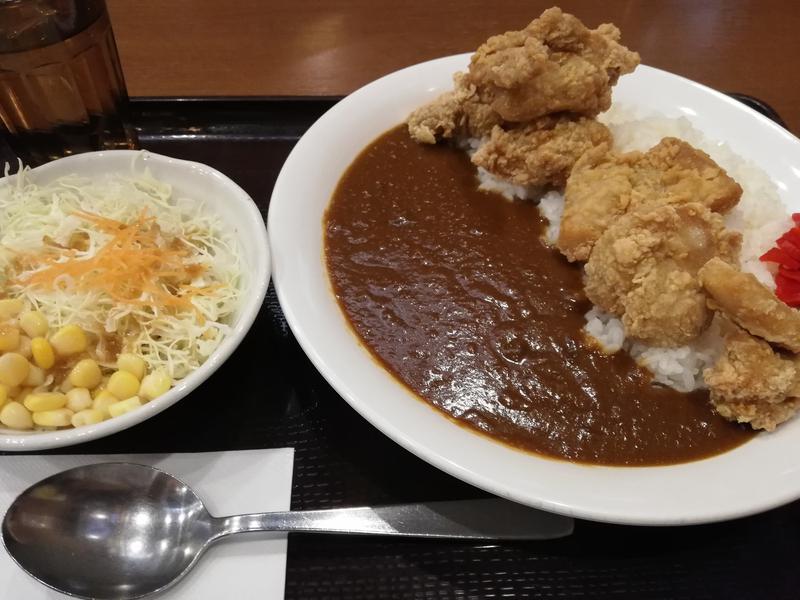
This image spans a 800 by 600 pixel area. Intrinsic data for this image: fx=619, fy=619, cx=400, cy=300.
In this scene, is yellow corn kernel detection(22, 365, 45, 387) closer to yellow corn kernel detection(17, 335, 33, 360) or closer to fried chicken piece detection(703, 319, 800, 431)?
yellow corn kernel detection(17, 335, 33, 360)

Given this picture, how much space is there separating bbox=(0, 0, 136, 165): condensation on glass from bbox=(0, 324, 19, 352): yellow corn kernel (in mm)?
965

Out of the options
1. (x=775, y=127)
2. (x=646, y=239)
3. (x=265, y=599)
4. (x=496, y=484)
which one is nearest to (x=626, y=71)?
(x=775, y=127)

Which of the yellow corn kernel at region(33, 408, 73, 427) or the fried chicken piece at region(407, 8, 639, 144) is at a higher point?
the fried chicken piece at region(407, 8, 639, 144)

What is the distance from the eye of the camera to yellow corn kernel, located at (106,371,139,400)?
5.04 feet

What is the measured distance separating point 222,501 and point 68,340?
58cm

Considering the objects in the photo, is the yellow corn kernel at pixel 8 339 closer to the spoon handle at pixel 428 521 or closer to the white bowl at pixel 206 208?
the white bowl at pixel 206 208

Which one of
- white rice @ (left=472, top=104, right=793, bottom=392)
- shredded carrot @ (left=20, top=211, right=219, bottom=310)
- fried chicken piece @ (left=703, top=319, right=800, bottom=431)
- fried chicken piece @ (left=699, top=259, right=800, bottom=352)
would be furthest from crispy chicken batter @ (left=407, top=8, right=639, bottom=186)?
shredded carrot @ (left=20, top=211, right=219, bottom=310)

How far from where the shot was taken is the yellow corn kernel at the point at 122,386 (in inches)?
60.5

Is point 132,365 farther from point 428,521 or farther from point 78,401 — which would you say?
point 428,521

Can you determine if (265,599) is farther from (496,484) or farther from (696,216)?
(696,216)

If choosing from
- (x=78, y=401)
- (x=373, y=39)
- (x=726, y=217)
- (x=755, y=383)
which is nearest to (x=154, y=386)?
(x=78, y=401)

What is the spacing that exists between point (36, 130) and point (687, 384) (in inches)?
92.1

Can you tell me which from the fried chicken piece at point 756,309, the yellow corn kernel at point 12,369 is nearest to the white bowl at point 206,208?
the yellow corn kernel at point 12,369

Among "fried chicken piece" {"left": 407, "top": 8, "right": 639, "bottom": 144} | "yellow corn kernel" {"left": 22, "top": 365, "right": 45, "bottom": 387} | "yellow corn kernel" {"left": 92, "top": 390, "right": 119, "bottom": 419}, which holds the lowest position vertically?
"yellow corn kernel" {"left": 92, "top": 390, "right": 119, "bottom": 419}
